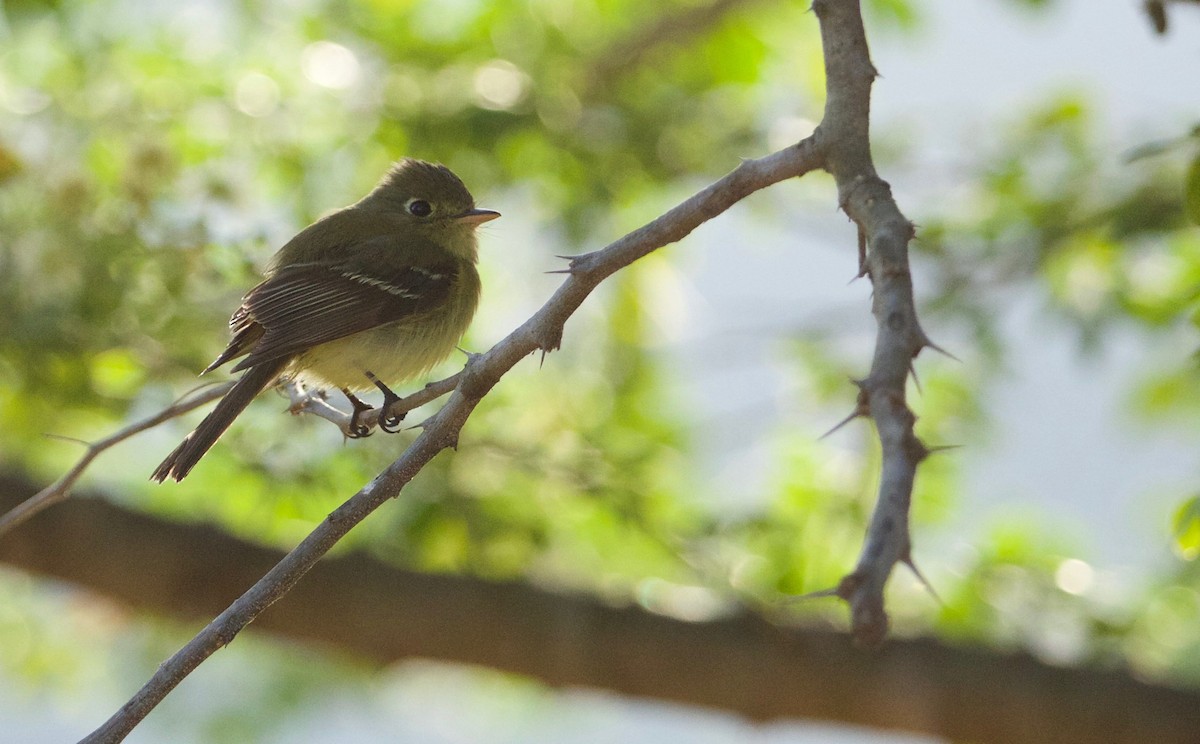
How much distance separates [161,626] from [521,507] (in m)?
2.39

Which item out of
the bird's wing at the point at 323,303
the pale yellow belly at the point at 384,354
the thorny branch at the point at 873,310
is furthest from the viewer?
the pale yellow belly at the point at 384,354

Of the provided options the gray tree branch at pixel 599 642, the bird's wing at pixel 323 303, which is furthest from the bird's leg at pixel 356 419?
the gray tree branch at pixel 599 642

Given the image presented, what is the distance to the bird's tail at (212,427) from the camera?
11.9 feet

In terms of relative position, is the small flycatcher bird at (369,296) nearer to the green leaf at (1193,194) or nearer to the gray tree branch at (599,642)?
the gray tree branch at (599,642)

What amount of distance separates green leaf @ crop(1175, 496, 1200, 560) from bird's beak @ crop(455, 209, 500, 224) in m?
2.85

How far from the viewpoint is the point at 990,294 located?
5.93 meters

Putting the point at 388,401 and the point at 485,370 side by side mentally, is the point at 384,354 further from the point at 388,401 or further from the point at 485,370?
the point at 485,370

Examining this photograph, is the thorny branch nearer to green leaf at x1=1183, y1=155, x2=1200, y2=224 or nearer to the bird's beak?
green leaf at x1=1183, y1=155, x2=1200, y2=224

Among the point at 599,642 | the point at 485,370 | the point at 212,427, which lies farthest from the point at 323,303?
the point at 599,642

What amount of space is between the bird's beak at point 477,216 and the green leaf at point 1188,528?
2.85 metres

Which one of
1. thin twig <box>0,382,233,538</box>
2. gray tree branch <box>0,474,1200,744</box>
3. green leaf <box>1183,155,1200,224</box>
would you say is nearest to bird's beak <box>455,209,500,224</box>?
thin twig <box>0,382,233,538</box>

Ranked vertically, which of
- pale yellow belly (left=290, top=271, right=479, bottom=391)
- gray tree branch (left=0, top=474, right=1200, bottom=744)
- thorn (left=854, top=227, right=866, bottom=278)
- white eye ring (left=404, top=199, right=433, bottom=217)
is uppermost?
white eye ring (left=404, top=199, right=433, bottom=217)

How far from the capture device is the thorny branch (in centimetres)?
182

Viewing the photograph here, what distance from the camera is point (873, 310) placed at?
207 centimetres
